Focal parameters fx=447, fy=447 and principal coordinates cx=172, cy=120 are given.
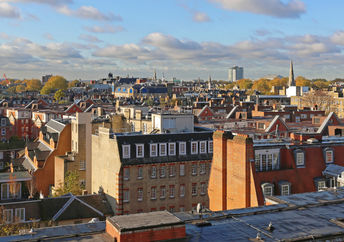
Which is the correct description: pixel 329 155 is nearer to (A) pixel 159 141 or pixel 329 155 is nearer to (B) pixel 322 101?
(A) pixel 159 141

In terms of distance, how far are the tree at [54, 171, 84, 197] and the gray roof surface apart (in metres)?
30.4

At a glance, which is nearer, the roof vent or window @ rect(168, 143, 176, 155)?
the roof vent

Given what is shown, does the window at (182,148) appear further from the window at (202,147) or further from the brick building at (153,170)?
the window at (202,147)

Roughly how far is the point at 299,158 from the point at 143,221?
58.1 ft

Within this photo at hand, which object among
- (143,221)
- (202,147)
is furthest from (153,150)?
(143,221)

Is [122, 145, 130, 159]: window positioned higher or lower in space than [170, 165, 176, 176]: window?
higher

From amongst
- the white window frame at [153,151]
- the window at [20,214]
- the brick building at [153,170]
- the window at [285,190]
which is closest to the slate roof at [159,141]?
the brick building at [153,170]

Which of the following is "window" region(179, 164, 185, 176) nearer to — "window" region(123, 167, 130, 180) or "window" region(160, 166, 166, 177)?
"window" region(160, 166, 166, 177)

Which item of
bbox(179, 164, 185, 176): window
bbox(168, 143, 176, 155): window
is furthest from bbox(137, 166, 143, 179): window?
bbox(179, 164, 185, 176): window

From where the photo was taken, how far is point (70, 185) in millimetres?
49562

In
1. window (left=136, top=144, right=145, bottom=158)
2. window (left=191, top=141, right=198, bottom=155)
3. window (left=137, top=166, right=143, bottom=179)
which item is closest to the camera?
window (left=137, top=166, right=143, bottom=179)

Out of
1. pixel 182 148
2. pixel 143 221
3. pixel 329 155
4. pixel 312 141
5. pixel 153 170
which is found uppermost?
pixel 312 141

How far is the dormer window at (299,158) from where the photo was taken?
32.8 metres

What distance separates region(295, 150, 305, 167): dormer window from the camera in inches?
1291
